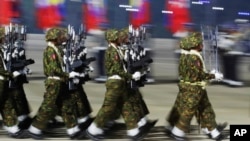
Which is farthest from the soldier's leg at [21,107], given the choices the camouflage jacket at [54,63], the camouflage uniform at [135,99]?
the camouflage uniform at [135,99]

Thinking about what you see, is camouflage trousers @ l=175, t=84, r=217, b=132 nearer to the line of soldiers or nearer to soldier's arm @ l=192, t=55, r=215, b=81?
the line of soldiers

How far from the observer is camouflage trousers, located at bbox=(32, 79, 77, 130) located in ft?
35.8

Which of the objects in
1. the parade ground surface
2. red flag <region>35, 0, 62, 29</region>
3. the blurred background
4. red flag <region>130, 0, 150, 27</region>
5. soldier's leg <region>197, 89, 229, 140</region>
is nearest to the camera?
soldier's leg <region>197, 89, 229, 140</region>

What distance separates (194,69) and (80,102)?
1736 mm

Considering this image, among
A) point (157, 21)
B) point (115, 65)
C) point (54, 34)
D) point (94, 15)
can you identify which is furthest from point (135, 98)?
point (157, 21)

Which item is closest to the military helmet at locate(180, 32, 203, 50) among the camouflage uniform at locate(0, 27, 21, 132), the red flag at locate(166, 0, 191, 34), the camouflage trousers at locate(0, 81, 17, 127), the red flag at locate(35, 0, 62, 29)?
the camouflage uniform at locate(0, 27, 21, 132)

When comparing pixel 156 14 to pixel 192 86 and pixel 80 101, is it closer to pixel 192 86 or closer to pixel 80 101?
pixel 80 101

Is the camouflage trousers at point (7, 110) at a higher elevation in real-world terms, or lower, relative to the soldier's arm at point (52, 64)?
lower

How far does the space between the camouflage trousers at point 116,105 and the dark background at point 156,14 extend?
7.86 m

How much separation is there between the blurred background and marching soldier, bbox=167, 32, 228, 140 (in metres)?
4.89

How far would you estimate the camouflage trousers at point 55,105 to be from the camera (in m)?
10.9

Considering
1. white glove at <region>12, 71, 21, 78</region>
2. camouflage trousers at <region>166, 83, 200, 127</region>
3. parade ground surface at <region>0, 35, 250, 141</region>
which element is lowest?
parade ground surface at <region>0, 35, 250, 141</region>

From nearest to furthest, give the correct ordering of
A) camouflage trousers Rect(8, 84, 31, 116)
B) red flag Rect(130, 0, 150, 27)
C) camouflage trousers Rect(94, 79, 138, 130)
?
camouflage trousers Rect(94, 79, 138, 130) < camouflage trousers Rect(8, 84, 31, 116) < red flag Rect(130, 0, 150, 27)

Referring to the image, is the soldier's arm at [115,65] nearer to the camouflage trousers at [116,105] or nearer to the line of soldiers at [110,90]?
the line of soldiers at [110,90]
